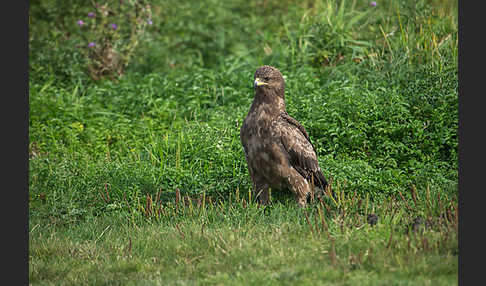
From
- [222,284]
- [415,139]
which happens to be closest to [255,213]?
[222,284]

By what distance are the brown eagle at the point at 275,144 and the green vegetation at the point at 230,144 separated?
302 mm

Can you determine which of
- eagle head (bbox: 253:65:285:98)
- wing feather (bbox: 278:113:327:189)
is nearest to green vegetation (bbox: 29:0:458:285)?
wing feather (bbox: 278:113:327:189)

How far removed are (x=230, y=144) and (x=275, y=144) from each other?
142 cm

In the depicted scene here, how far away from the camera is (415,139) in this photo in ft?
23.6

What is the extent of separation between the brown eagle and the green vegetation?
0.99 ft

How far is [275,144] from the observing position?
605 centimetres

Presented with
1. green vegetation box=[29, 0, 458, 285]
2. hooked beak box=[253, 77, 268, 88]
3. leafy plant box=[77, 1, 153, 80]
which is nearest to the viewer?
green vegetation box=[29, 0, 458, 285]

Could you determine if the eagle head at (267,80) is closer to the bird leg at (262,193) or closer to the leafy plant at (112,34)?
the bird leg at (262,193)

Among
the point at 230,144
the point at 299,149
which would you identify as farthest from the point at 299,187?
the point at 230,144

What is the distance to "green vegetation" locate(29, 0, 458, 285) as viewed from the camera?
15.6ft

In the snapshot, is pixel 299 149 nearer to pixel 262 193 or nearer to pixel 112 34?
pixel 262 193

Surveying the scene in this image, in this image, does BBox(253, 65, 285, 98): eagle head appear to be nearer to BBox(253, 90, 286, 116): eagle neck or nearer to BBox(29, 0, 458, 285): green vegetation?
BBox(253, 90, 286, 116): eagle neck

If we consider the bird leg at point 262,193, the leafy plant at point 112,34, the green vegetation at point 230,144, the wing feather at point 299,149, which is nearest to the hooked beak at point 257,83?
the wing feather at point 299,149

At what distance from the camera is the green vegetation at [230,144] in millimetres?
4766
